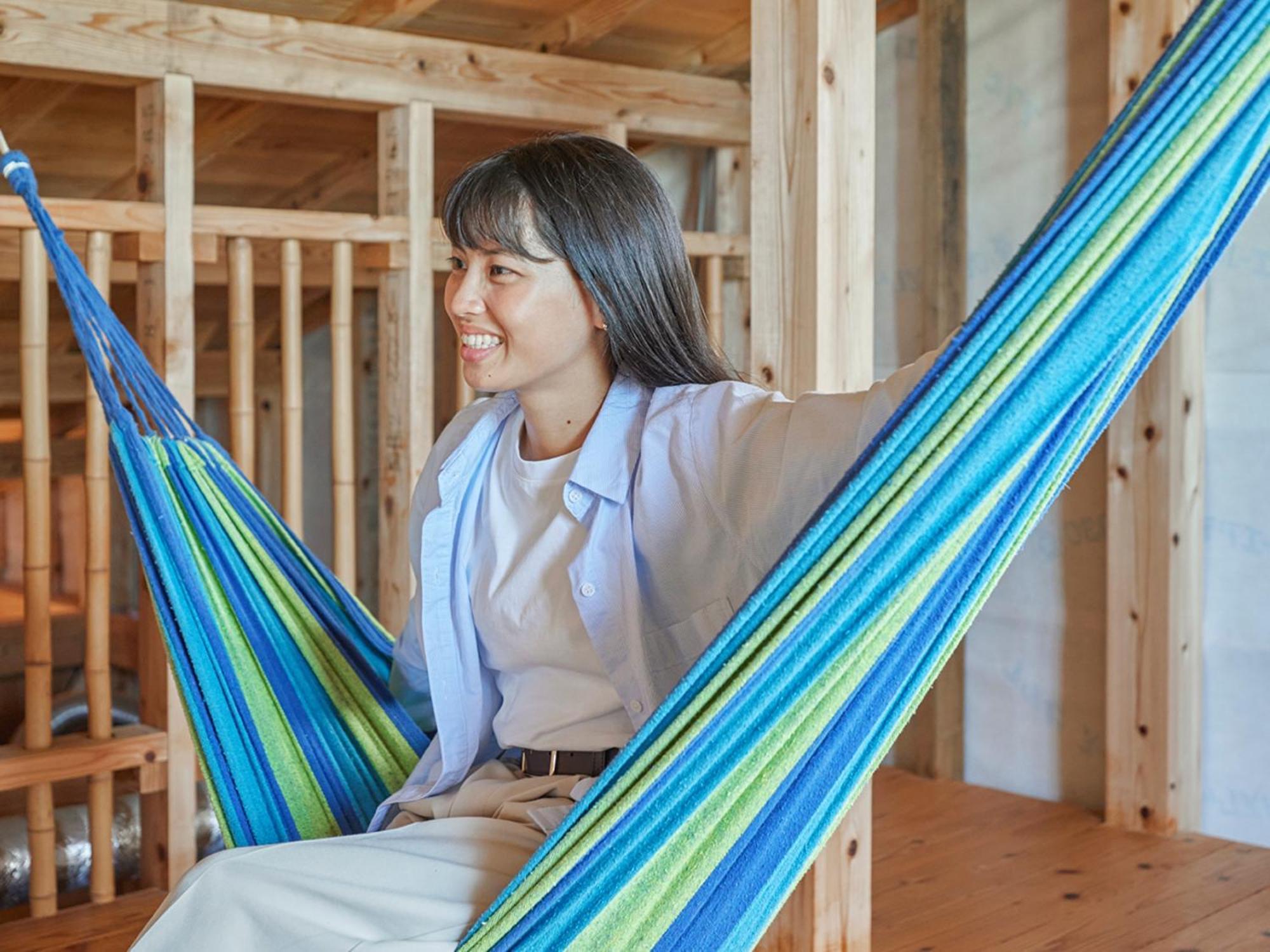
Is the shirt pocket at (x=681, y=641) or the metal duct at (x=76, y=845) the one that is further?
the metal duct at (x=76, y=845)

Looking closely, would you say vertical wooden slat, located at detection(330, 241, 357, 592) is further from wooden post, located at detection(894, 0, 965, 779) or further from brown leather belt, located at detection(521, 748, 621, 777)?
brown leather belt, located at detection(521, 748, 621, 777)

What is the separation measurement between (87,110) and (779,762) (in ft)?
8.27

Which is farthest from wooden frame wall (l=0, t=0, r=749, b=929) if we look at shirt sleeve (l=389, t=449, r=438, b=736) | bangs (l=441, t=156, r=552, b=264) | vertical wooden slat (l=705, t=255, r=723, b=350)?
bangs (l=441, t=156, r=552, b=264)

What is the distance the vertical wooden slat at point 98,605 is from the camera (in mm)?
2617

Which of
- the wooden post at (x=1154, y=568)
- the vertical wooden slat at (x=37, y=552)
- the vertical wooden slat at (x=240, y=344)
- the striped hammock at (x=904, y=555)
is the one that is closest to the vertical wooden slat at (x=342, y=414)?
the vertical wooden slat at (x=240, y=344)

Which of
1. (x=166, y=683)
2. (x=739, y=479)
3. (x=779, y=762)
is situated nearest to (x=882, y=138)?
(x=166, y=683)

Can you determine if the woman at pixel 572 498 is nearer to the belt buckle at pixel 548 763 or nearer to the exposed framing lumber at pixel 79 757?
the belt buckle at pixel 548 763

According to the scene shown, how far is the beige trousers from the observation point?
3.91ft

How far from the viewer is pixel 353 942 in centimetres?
118

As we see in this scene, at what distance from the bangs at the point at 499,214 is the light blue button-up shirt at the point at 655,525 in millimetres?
177

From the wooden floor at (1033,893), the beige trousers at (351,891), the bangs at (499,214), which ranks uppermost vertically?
the bangs at (499,214)

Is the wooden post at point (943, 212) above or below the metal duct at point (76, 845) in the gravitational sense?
above

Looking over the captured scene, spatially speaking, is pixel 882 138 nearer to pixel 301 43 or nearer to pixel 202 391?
pixel 301 43

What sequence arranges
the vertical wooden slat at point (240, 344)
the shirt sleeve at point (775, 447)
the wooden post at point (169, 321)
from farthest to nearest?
the vertical wooden slat at point (240, 344), the wooden post at point (169, 321), the shirt sleeve at point (775, 447)
